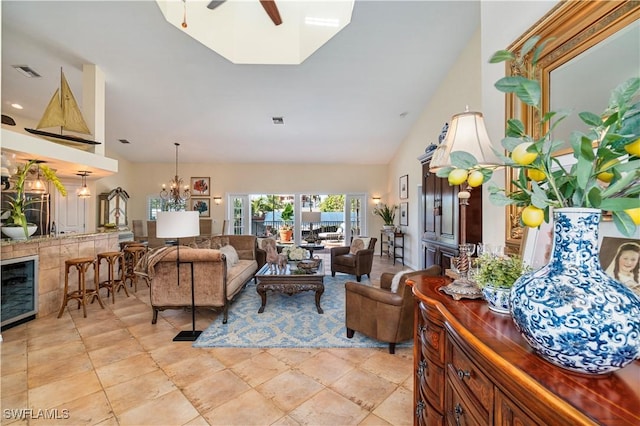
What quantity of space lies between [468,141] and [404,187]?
6256 millimetres

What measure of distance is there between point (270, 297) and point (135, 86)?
462 centimetres

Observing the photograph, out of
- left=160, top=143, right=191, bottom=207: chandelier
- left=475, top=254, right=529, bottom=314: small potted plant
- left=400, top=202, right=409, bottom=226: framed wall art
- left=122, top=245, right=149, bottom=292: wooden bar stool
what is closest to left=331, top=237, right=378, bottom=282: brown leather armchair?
left=400, top=202, right=409, bottom=226: framed wall art

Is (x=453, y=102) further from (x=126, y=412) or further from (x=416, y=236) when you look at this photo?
(x=126, y=412)

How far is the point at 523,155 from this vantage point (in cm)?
69

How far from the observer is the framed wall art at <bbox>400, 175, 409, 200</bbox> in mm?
7088

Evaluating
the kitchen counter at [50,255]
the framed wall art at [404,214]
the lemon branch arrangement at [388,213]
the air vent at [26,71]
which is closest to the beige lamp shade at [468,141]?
the kitchen counter at [50,255]

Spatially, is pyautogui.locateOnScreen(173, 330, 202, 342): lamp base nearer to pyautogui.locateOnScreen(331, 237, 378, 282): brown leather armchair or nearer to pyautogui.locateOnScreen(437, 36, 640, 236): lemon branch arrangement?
pyautogui.locateOnScreen(331, 237, 378, 282): brown leather armchair

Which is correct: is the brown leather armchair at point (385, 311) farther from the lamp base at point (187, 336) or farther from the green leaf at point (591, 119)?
the green leaf at point (591, 119)

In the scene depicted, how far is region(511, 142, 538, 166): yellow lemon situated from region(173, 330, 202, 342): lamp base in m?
3.35

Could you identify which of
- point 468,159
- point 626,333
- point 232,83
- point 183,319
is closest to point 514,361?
point 626,333

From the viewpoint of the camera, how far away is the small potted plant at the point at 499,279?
3.30ft

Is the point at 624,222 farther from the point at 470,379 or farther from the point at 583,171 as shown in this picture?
the point at 470,379

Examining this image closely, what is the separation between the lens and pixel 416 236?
6.54 meters

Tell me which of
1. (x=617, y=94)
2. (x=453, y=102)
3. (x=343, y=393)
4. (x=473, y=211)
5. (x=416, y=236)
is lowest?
(x=343, y=393)
